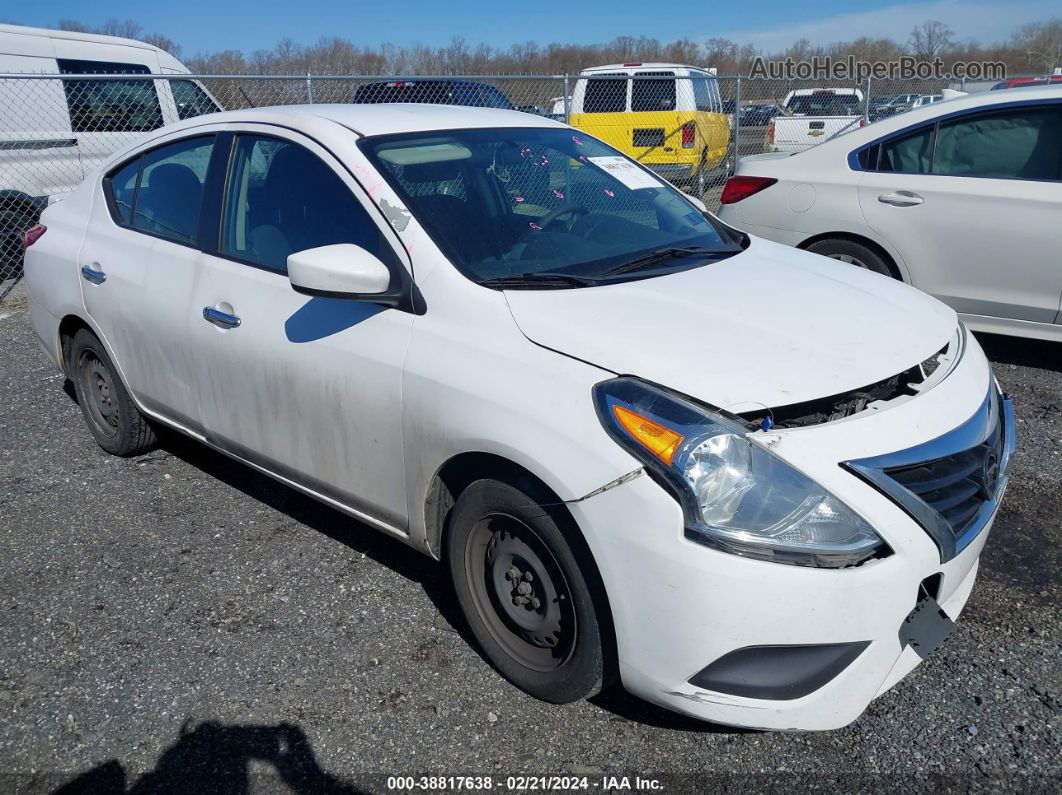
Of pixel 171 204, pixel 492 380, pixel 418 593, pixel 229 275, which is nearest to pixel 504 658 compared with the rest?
pixel 418 593

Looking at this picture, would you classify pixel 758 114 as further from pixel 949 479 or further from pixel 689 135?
pixel 949 479

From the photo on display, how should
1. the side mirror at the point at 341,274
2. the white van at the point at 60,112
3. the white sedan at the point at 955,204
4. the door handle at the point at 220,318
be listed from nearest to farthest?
1. the side mirror at the point at 341,274
2. the door handle at the point at 220,318
3. the white sedan at the point at 955,204
4. the white van at the point at 60,112

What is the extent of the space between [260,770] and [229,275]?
184 cm

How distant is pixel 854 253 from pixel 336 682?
4.37 metres

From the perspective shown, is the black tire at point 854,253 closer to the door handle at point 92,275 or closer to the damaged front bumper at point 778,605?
the damaged front bumper at point 778,605

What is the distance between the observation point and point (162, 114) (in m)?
9.45

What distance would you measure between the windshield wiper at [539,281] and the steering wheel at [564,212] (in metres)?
0.40

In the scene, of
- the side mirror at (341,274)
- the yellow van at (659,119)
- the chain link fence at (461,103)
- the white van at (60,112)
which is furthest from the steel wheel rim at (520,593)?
Answer: the yellow van at (659,119)

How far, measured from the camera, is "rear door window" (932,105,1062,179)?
5.07 meters

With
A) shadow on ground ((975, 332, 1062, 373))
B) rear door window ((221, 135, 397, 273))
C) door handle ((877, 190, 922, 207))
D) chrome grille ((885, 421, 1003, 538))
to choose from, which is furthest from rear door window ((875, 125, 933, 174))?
rear door window ((221, 135, 397, 273))

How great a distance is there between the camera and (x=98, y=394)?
455 cm

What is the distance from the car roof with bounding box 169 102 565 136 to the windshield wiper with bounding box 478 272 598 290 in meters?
0.87

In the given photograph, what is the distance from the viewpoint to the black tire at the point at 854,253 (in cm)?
559

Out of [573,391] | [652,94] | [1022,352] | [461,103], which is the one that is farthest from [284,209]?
[652,94]
